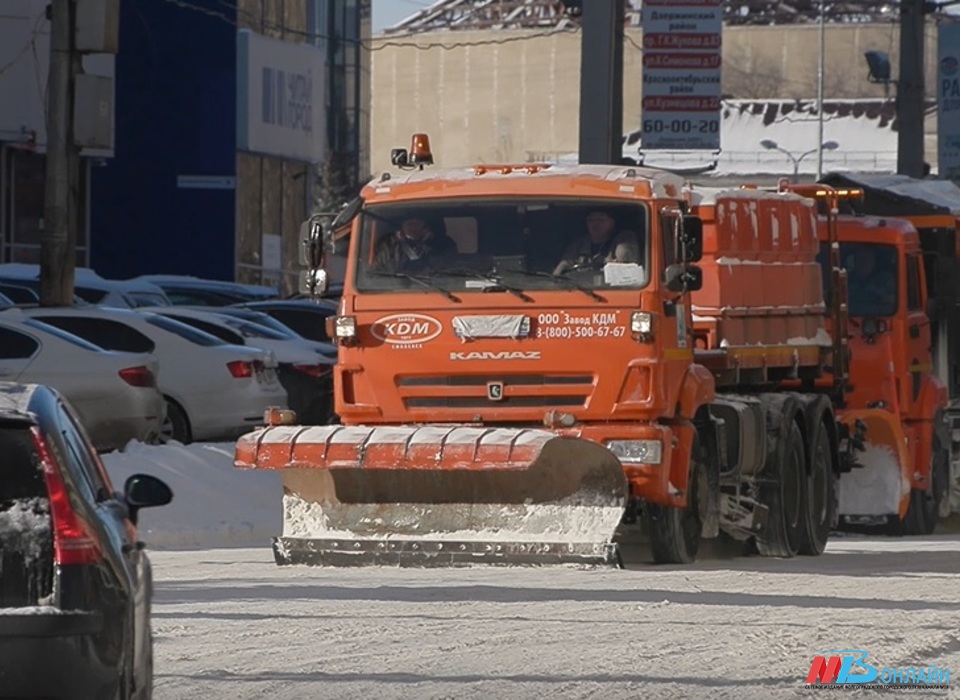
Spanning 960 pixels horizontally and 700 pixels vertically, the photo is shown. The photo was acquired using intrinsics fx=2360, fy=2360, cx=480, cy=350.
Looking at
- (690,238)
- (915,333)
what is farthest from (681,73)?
(690,238)

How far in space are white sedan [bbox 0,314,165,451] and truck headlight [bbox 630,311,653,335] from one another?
8.20m

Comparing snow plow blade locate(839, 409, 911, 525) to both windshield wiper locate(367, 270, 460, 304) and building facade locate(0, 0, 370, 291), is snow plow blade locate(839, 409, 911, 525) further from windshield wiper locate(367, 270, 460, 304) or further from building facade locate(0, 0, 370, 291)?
building facade locate(0, 0, 370, 291)

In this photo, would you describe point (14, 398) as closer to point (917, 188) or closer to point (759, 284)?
point (759, 284)

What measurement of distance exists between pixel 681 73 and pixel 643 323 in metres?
15.3

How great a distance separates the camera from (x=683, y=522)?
1586 cm

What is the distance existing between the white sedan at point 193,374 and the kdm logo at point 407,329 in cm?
908

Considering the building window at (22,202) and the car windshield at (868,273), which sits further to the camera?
the building window at (22,202)

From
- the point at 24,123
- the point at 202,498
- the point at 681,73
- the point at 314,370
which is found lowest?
the point at 202,498

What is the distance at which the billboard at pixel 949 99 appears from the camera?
3931 centimetres

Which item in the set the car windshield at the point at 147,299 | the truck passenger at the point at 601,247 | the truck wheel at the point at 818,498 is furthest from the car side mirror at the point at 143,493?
the car windshield at the point at 147,299

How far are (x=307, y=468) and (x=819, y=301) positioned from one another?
20.5 feet

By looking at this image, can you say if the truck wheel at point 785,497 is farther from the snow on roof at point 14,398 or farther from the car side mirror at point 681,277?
the snow on roof at point 14,398

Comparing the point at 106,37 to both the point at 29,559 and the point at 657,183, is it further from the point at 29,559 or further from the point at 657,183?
the point at 29,559

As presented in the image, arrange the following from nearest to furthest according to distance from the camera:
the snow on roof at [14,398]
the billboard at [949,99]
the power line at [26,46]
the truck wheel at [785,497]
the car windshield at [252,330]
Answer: the snow on roof at [14,398]
the truck wheel at [785,497]
the car windshield at [252,330]
the billboard at [949,99]
the power line at [26,46]
